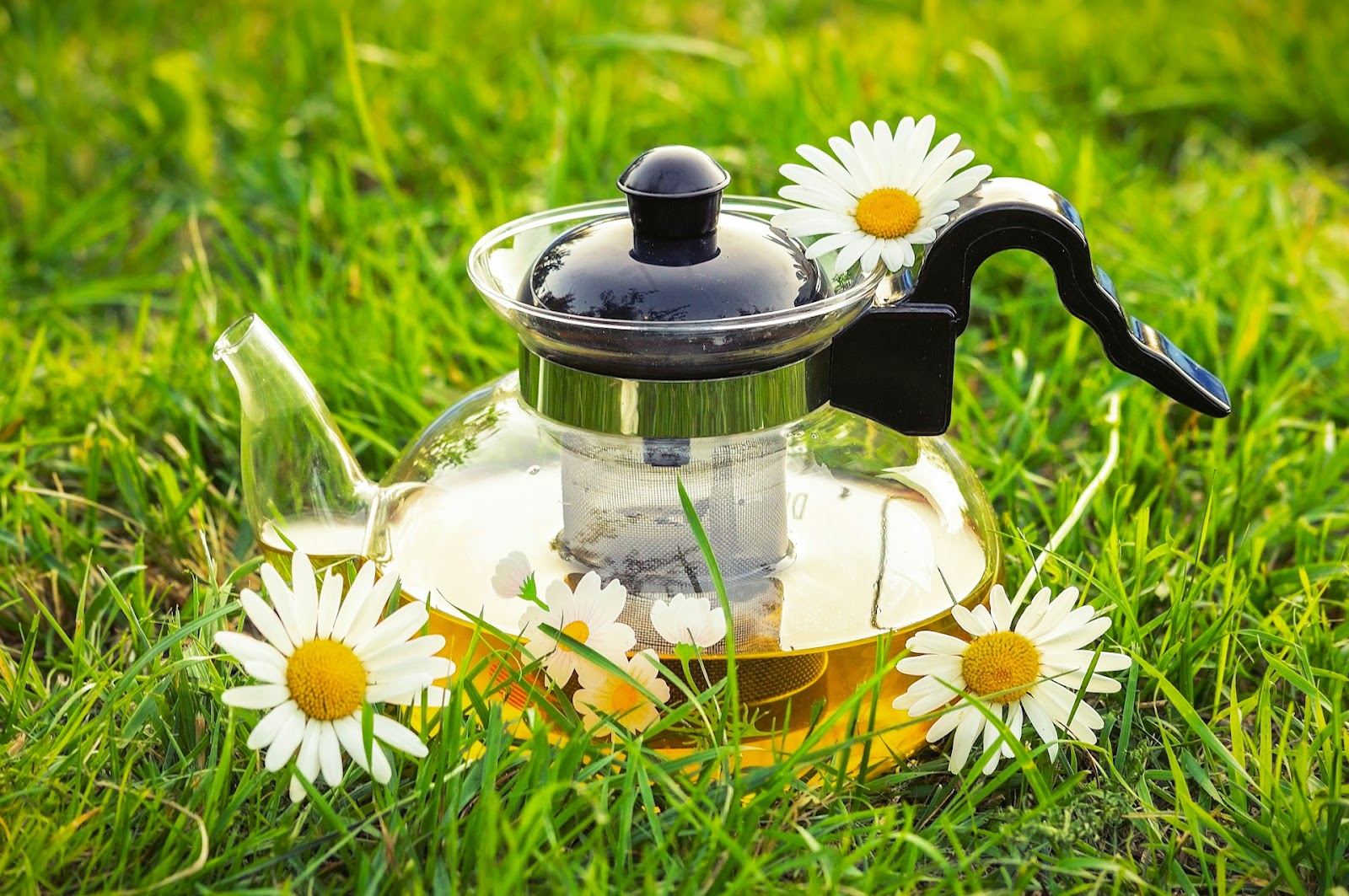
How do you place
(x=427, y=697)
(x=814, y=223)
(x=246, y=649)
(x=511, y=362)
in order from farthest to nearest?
(x=511, y=362), (x=814, y=223), (x=427, y=697), (x=246, y=649)

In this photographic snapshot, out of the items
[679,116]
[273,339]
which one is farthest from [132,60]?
[273,339]

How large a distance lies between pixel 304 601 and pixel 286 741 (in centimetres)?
13

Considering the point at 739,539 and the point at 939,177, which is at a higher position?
the point at 939,177

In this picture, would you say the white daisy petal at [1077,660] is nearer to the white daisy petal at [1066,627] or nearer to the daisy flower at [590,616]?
the white daisy petal at [1066,627]

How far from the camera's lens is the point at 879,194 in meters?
1.43

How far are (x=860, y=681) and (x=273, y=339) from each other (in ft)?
2.40

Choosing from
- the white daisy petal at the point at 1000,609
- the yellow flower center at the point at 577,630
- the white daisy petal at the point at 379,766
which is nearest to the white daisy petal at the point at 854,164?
the white daisy petal at the point at 1000,609

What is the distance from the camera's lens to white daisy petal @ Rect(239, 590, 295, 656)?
1.22m

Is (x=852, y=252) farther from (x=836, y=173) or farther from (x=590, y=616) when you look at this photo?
(x=590, y=616)

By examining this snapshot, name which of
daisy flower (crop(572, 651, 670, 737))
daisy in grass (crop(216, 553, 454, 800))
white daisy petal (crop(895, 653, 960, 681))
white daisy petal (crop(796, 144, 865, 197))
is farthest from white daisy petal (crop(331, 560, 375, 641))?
white daisy petal (crop(796, 144, 865, 197))

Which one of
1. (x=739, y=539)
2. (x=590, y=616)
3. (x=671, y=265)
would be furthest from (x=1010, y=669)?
(x=671, y=265)

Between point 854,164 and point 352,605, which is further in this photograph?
point 854,164

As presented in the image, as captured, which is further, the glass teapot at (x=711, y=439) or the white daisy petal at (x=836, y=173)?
the white daisy petal at (x=836, y=173)

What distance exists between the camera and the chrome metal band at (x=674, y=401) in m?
1.31
